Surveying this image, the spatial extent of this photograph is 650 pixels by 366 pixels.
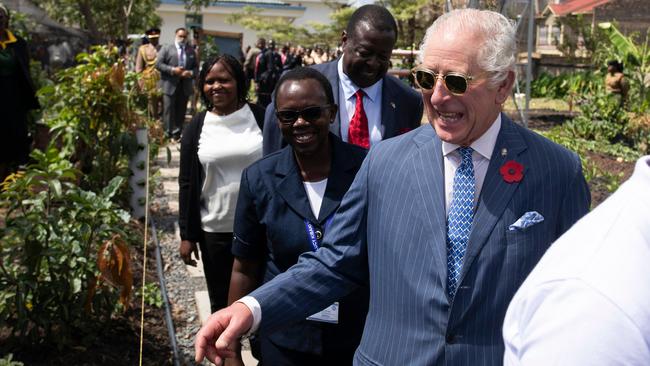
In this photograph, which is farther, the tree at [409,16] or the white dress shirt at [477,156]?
the tree at [409,16]

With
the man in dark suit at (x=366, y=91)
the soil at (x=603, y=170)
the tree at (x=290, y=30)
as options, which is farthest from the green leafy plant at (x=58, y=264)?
the tree at (x=290, y=30)

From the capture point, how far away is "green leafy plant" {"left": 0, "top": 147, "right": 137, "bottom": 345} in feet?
15.3

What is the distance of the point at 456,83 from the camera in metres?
2.47

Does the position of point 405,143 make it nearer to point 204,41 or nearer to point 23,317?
point 23,317

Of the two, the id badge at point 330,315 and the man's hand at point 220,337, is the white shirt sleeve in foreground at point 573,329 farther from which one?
the id badge at point 330,315

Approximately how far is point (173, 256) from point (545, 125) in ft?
47.1

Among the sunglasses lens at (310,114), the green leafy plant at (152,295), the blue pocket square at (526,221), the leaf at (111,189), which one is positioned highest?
the sunglasses lens at (310,114)

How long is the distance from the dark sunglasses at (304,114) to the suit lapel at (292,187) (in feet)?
0.52

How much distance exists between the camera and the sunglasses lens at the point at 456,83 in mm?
2463

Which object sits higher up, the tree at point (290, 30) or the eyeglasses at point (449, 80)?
the tree at point (290, 30)

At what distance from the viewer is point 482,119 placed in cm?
254

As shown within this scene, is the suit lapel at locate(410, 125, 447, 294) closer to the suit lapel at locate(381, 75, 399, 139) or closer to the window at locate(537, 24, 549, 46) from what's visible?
the suit lapel at locate(381, 75, 399, 139)

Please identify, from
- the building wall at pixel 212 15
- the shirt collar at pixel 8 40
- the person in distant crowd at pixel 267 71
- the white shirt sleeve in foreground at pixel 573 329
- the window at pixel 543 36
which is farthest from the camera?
the window at pixel 543 36

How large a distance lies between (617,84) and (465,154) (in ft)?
53.2
